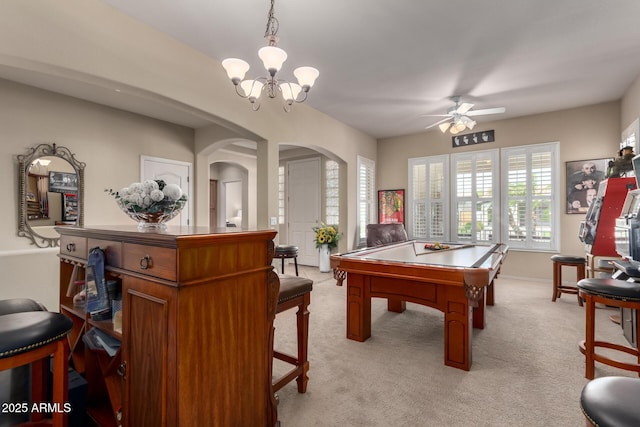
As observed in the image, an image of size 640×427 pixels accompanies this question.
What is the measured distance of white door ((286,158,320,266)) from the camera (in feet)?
22.6

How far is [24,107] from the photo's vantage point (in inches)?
142

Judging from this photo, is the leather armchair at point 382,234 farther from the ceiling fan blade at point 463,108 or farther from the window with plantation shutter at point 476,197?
the ceiling fan blade at point 463,108

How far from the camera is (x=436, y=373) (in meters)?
2.32

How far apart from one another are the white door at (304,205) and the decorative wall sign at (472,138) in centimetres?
292

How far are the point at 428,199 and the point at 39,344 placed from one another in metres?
6.39

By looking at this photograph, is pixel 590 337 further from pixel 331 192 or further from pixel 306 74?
pixel 331 192

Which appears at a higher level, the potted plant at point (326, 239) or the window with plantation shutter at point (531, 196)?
the window with plantation shutter at point (531, 196)

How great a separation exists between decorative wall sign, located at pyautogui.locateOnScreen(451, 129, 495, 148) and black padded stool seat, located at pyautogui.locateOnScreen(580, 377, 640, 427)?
5.65m

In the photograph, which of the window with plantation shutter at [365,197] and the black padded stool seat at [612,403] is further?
the window with plantation shutter at [365,197]

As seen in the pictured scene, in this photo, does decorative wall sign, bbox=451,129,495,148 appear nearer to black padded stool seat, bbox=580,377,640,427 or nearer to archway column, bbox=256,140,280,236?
archway column, bbox=256,140,280,236

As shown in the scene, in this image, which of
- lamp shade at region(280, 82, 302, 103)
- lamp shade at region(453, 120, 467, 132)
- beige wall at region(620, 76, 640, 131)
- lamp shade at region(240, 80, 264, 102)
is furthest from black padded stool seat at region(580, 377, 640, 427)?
beige wall at region(620, 76, 640, 131)

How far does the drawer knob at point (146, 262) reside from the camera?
49.4 inches

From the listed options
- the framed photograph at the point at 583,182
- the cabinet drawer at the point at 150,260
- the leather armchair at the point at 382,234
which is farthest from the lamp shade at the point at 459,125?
the cabinet drawer at the point at 150,260

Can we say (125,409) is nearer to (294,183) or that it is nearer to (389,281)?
(389,281)
